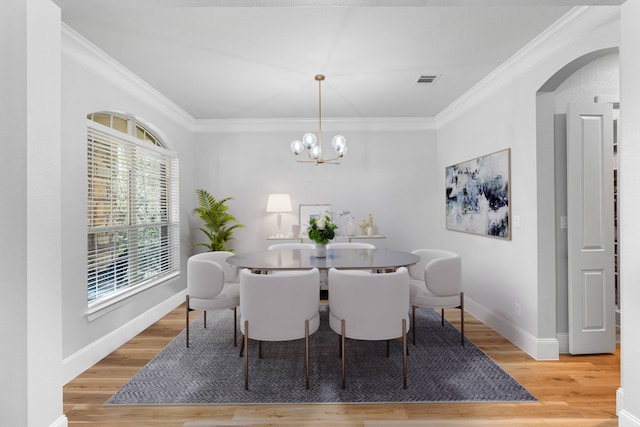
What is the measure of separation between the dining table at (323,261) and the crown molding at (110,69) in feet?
6.65

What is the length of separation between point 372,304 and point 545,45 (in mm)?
2510

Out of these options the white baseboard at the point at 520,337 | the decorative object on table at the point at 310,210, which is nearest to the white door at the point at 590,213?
the white baseboard at the point at 520,337

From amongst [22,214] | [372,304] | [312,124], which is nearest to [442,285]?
[372,304]

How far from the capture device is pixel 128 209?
360cm

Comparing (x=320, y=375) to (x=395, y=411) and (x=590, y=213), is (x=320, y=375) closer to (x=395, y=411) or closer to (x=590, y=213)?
(x=395, y=411)

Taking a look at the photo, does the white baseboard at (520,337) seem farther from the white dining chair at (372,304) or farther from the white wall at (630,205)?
the white dining chair at (372,304)

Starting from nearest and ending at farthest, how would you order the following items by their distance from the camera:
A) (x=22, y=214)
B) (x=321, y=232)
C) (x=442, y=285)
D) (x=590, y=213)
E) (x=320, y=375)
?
(x=22, y=214)
(x=320, y=375)
(x=590, y=213)
(x=442, y=285)
(x=321, y=232)

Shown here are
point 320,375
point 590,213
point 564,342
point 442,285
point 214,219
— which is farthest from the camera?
point 214,219

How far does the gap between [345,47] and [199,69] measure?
56.8 inches

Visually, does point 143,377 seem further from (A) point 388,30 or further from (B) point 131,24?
(A) point 388,30

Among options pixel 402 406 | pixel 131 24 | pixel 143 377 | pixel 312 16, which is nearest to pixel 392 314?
pixel 402 406

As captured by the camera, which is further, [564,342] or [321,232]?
[321,232]

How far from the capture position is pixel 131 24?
2480 millimetres

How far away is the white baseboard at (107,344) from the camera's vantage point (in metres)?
2.66
